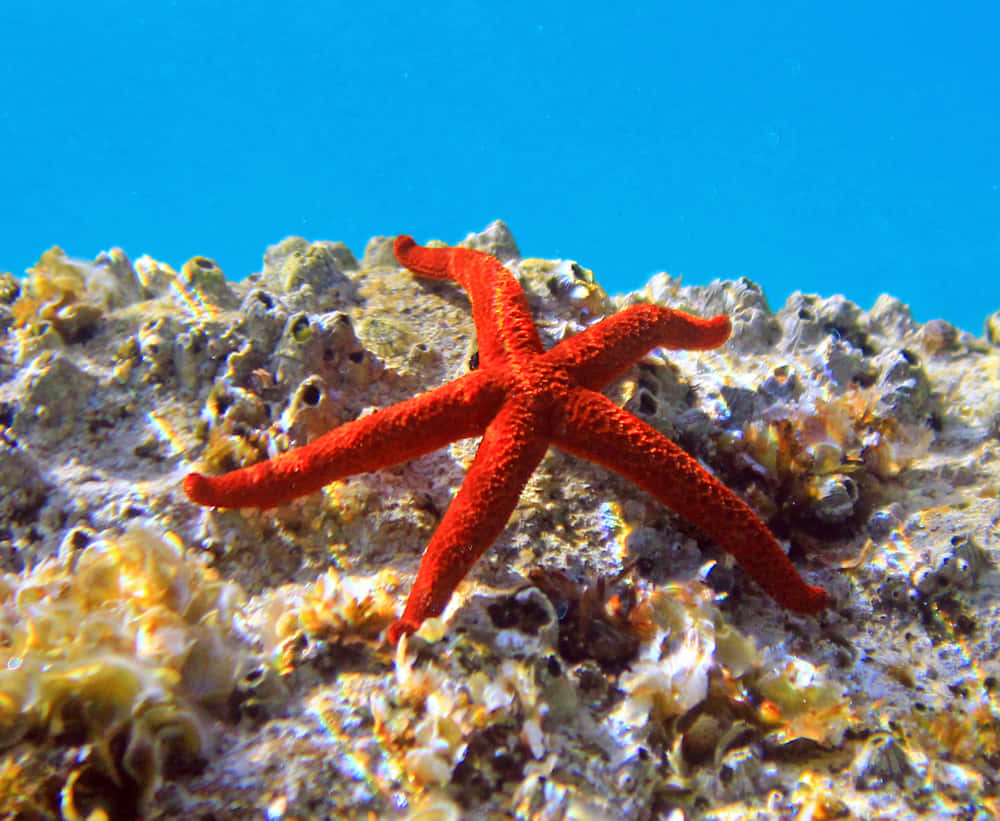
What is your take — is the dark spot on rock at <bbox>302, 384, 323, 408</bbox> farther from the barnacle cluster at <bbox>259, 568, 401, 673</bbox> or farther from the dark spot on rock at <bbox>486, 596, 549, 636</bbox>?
the dark spot on rock at <bbox>486, 596, 549, 636</bbox>

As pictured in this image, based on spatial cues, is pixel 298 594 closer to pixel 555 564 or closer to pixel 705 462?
pixel 555 564

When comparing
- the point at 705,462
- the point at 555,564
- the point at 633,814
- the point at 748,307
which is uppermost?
the point at 748,307

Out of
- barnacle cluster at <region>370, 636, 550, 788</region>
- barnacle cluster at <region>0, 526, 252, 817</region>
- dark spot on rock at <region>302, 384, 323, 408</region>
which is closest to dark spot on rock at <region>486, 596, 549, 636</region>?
barnacle cluster at <region>370, 636, 550, 788</region>

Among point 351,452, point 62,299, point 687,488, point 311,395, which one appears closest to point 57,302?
point 62,299

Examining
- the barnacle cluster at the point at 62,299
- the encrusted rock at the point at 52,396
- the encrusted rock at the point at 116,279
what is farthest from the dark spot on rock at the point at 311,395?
the encrusted rock at the point at 116,279

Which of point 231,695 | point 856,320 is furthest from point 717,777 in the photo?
point 856,320

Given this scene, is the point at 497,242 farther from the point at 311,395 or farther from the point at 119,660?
the point at 119,660
